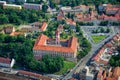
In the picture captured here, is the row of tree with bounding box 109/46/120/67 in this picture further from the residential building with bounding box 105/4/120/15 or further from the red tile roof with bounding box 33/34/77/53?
the residential building with bounding box 105/4/120/15

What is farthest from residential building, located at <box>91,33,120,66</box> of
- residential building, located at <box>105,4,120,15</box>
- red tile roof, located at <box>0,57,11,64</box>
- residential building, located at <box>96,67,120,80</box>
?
red tile roof, located at <box>0,57,11,64</box>

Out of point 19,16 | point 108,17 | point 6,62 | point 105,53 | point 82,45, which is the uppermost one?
point 108,17

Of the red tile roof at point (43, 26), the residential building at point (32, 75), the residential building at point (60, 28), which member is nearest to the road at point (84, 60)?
the residential building at point (32, 75)

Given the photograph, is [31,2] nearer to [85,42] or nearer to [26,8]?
[26,8]

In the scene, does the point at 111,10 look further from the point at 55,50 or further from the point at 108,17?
the point at 55,50

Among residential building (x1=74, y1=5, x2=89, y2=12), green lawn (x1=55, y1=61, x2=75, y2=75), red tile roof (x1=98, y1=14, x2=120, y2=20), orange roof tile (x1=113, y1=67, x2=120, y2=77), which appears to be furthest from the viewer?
residential building (x1=74, y1=5, x2=89, y2=12)

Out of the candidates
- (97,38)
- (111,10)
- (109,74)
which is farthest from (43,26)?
(109,74)

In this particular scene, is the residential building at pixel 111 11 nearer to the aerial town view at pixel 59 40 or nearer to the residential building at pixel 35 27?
the aerial town view at pixel 59 40
